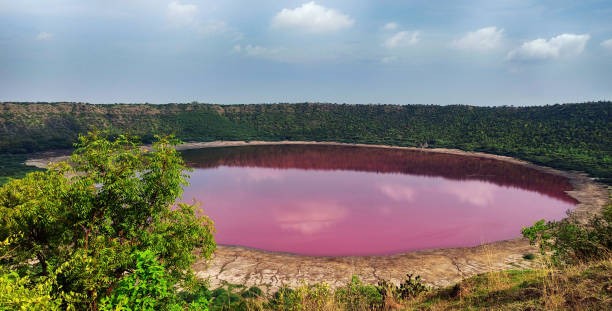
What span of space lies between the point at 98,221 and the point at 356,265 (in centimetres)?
1730

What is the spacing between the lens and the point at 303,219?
3638 cm

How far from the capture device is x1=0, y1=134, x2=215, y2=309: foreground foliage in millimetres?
11414

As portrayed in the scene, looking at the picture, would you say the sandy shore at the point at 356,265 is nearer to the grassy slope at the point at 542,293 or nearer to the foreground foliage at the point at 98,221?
the foreground foliage at the point at 98,221

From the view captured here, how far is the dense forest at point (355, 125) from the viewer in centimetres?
7844

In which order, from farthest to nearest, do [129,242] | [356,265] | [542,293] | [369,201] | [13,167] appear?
[13,167] → [369,201] → [356,265] → [129,242] → [542,293]

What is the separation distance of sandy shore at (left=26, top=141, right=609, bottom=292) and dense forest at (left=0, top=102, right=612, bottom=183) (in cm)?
4378

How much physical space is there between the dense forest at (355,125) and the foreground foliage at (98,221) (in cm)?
5446

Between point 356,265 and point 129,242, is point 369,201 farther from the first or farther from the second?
point 129,242

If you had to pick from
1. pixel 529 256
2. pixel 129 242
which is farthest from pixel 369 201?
pixel 129 242

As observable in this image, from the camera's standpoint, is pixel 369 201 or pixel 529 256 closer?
pixel 529 256

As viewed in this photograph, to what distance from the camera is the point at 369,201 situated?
44.7m

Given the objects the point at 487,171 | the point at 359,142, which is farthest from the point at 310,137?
the point at 487,171

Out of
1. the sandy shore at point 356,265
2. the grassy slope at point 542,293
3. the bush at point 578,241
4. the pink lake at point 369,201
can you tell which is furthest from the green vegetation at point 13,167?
the bush at point 578,241

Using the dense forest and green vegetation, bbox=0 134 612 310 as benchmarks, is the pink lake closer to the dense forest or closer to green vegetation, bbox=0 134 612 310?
green vegetation, bbox=0 134 612 310
